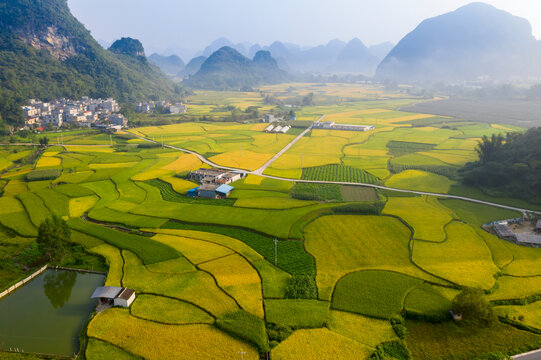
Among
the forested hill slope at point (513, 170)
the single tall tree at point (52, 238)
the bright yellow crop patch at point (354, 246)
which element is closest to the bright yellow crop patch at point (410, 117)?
the forested hill slope at point (513, 170)

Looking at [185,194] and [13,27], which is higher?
[13,27]

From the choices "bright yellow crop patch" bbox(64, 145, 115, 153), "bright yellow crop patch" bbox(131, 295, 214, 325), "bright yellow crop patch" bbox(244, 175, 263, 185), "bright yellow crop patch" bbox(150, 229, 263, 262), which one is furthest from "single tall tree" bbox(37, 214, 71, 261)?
"bright yellow crop patch" bbox(64, 145, 115, 153)

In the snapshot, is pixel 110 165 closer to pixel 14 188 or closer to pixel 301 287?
pixel 14 188

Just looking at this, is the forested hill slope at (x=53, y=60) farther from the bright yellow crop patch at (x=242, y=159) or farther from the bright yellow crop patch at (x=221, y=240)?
the bright yellow crop patch at (x=221, y=240)

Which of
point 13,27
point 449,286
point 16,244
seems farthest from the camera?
point 13,27

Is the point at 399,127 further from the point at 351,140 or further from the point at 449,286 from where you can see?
the point at 449,286

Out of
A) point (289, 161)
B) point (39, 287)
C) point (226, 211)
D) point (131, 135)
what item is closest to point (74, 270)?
point (39, 287)

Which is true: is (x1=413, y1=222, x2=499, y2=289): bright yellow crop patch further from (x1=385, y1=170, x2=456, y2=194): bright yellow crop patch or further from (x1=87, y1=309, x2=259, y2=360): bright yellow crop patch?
(x1=87, y1=309, x2=259, y2=360): bright yellow crop patch
